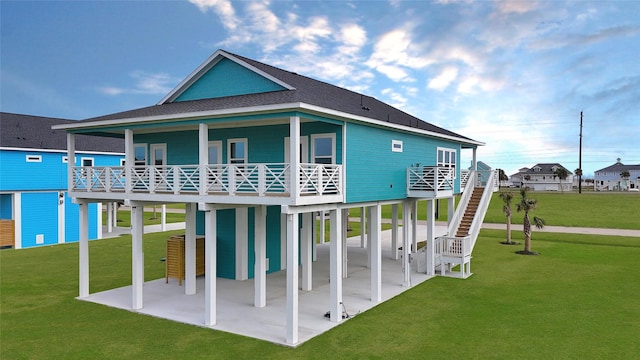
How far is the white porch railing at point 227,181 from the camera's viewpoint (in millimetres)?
13664

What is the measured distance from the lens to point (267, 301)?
1691 cm

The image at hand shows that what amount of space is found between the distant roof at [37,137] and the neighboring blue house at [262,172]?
15.8 meters

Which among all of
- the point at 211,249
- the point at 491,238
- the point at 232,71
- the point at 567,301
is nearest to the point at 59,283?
the point at 211,249

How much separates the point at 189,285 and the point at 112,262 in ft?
30.6

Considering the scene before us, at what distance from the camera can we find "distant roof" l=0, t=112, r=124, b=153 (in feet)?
102

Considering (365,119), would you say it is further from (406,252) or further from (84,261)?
(84,261)

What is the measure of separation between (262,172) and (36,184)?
25485 mm

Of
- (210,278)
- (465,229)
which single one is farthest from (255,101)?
(465,229)

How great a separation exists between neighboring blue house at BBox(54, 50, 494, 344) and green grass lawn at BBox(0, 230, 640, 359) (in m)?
1.23

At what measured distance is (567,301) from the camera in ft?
55.3

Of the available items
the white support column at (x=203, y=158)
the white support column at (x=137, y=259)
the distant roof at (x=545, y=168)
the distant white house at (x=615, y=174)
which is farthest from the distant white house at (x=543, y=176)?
the white support column at (x=203, y=158)

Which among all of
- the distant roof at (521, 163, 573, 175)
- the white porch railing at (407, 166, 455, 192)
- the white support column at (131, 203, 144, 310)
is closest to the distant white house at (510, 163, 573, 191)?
the distant roof at (521, 163, 573, 175)

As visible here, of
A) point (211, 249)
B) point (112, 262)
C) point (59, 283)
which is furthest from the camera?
point (112, 262)

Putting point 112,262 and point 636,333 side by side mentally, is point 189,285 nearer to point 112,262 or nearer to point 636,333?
point 112,262
